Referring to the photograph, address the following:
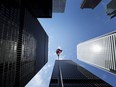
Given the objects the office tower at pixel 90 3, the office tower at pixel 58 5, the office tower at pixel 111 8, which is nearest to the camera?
the office tower at pixel 58 5

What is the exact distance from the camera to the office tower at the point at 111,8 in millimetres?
135875

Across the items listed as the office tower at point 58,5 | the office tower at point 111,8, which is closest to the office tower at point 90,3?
the office tower at point 111,8

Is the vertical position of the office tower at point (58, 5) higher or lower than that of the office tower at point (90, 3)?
lower

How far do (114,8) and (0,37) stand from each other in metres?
127

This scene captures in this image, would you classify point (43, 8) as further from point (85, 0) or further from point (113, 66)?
point (85, 0)

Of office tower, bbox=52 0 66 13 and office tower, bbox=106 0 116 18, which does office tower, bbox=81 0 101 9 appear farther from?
office tower, bbox=52 0 66 13

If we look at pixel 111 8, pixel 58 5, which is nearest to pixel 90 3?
pixel 111 8

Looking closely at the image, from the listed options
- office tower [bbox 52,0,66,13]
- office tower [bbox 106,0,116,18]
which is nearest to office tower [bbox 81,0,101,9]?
office tower [bbox 106,0,116,18]

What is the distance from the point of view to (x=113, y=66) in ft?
388

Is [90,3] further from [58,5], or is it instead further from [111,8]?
[58,5]

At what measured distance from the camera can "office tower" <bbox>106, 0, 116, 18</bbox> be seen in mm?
135875

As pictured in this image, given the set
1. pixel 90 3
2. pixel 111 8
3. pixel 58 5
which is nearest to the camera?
pixel 58 5

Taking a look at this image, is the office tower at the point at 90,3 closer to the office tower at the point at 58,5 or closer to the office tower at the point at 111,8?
the office tower at the point at 111,8

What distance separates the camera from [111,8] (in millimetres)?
138875
